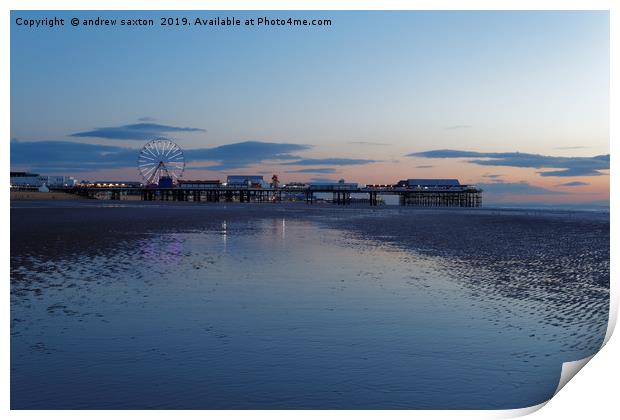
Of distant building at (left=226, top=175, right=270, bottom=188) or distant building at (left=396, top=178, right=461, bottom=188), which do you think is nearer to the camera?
distant building at (left=396, top=178, right=461, bottom=188)

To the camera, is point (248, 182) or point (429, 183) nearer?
point (429, 183)

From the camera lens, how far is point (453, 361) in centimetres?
787

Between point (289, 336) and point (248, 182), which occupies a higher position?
point (248, 182)

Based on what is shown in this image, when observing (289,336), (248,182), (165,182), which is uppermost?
(248,182)

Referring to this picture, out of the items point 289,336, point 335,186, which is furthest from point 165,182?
point 289,336

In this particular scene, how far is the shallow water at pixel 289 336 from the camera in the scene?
675 cm

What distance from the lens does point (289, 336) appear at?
8.84 meters

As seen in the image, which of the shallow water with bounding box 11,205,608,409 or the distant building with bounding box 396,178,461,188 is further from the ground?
the distant building with bounding box 396,178,461,188

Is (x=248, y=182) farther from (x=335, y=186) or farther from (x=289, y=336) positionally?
(x=289, y=336)

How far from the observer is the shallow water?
6746 mm

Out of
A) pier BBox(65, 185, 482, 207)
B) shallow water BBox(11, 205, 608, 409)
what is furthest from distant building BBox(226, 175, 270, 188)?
shallow water BBox(11, 205, 608, 409)

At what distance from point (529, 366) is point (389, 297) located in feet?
14.4

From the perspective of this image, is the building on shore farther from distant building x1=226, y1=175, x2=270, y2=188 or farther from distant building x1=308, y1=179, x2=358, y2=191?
distant building x1=226, y1=175, x2=270, y2=188
